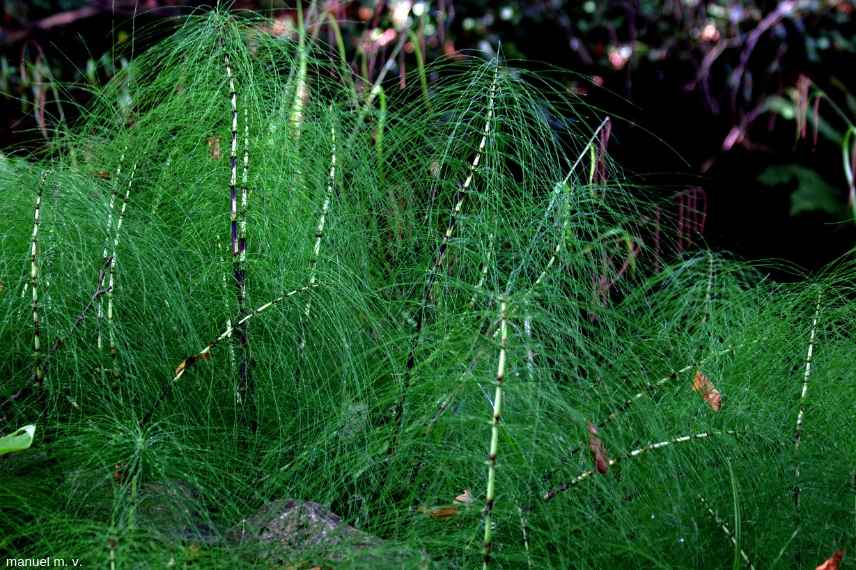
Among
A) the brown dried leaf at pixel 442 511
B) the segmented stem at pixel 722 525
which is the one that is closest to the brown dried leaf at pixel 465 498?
the brown dried leaf at pixel 442 511

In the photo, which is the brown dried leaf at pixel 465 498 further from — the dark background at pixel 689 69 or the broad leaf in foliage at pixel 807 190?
the broad leaf in foliage at pixel 807 190

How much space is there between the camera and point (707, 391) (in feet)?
5.65

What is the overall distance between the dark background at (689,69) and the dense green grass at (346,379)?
6.88ft

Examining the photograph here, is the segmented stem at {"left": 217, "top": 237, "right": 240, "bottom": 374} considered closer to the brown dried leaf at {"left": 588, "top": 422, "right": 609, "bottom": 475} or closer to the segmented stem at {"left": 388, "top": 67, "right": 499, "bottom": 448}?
the segmented stem at {"left": 388, "top": 67, "right": 499, "bottom": 448}

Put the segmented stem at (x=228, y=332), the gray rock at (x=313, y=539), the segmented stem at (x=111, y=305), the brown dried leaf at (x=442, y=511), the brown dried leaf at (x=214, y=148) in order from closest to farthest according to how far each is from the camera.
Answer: the gray rock at (x=313, y=539), the brown dried leaf at (x=442, y=511), the segmented stem at (x=228, y=332), the segmented stem at (x=111, y=305), the brown dried leaf at (x=214, y=148)

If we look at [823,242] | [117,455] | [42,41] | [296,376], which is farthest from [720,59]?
[117,455]

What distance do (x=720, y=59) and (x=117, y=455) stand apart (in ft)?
13.0

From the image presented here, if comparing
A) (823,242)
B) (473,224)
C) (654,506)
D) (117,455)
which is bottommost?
(823,242)

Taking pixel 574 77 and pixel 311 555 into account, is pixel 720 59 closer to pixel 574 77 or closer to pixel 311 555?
pixel 574 77

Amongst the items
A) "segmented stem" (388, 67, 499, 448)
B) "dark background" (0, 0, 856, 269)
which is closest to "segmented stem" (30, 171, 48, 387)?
"segmented stem" (388, 67, 499, 448)

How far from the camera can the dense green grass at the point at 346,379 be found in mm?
1494

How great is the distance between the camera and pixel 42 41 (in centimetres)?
468

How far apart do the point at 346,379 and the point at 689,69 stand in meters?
3.50

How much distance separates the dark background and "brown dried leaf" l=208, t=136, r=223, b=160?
2.03 meters
